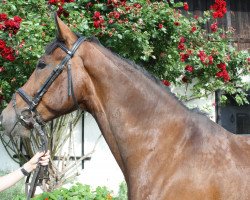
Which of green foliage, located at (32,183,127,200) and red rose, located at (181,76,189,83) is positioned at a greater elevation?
red rose, located at (181,76,189,83)

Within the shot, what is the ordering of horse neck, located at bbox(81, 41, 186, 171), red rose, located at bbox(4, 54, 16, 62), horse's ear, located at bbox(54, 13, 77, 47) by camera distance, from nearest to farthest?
1. horse neck, located at bbox(81, 41, 186, 171)
2. horse's ear, located at bbox(54, 13, 77, 47)
3. red rose, located at bbox(4, 54, 16, 62)

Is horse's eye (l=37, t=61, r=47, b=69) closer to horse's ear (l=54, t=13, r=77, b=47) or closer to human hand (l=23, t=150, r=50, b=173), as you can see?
horse's ear (l=54, t=13, r=77, b=47)

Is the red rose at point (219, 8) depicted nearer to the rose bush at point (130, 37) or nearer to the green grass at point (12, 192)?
the rose bush at point (130, 37)

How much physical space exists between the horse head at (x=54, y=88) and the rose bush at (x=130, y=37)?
2167 millimetres

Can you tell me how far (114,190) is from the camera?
8070 millimetres

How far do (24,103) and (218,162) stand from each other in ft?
4.35

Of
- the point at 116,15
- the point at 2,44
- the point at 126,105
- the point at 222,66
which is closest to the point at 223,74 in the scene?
the point at 222,66

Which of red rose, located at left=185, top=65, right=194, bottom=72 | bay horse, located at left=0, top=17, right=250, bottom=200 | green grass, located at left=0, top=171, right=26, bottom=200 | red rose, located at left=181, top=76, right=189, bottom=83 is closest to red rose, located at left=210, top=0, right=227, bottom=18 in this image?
red rose, located at left=185, top=65, right=194, bottom=72

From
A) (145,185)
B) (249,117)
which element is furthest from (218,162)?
(249,117)

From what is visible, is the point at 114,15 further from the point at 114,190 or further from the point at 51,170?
the point at 114,190

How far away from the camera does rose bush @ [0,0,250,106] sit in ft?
18.8

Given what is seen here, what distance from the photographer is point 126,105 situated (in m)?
3.16

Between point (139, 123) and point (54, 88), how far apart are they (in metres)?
0.61

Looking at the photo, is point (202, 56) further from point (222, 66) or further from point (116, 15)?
point (116, 15)
